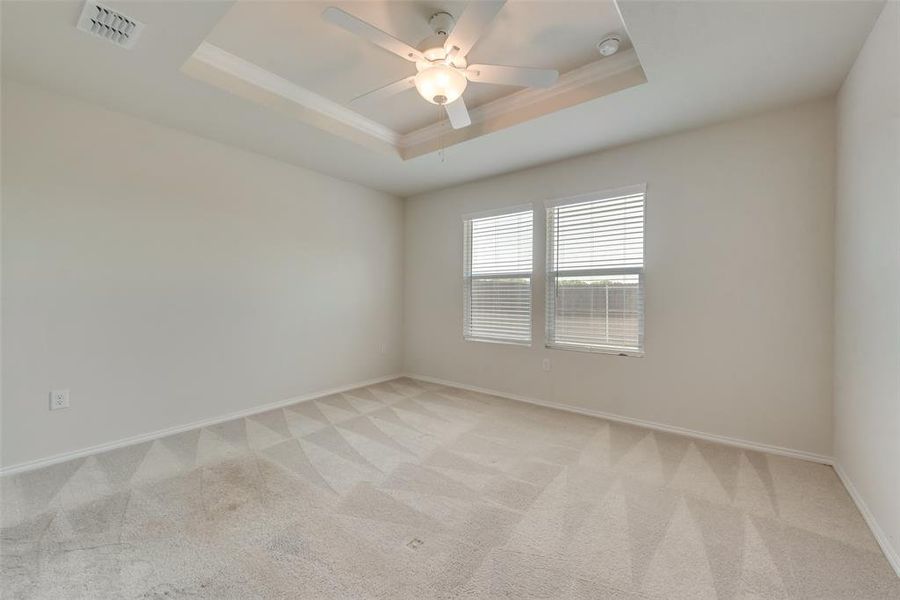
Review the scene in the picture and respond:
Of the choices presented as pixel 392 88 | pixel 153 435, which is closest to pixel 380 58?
pixel 392 88

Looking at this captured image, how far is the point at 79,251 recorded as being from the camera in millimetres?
2611

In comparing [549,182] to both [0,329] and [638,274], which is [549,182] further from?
[0,329]

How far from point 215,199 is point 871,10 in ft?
14.3

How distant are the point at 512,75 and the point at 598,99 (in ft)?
2.60

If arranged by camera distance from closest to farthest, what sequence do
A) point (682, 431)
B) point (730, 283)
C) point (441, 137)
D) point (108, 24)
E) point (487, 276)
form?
point (108, 24), point (730, 283), point (682, 431), point (441, 137), point (487, 276)

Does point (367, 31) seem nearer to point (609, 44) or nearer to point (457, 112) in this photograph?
point (457, 112)

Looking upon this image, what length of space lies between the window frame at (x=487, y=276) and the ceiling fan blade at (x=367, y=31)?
7.31 ft

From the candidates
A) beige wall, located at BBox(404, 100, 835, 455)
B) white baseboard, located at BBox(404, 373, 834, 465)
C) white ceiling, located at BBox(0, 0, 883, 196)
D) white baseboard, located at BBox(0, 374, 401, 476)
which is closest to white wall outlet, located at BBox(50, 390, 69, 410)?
white baseboard, located at BBox(0, 374, 401, 476)

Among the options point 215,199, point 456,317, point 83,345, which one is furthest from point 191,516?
point 456,317

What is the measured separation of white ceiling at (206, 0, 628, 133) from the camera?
2047 millimetres

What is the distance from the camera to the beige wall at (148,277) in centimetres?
243

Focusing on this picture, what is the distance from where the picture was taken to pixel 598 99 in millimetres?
2553

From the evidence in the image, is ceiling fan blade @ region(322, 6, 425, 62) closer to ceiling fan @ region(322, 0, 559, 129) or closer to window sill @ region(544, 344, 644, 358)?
ceiling fan @ region(322, 0, 559, 129)

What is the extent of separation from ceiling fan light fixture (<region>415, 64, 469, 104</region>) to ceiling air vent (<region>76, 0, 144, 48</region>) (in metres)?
1.45
